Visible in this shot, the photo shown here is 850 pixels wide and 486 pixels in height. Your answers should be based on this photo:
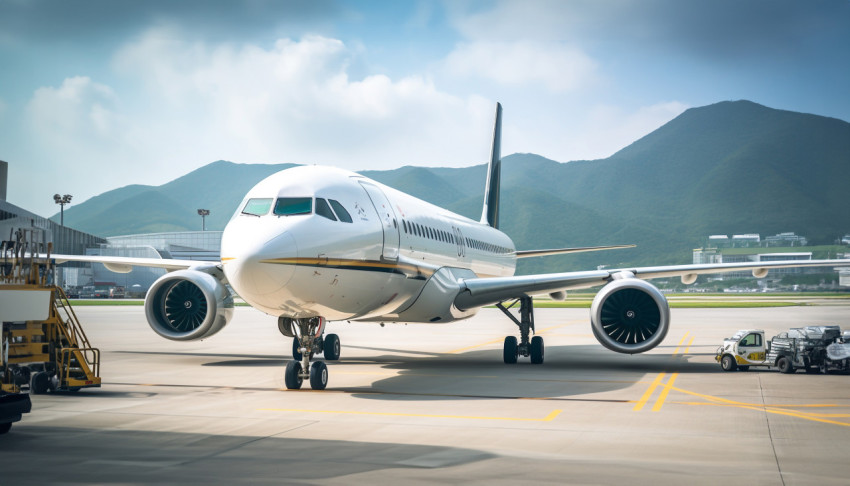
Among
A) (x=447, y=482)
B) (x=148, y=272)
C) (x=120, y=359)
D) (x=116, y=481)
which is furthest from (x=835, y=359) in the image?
(x=148, y=272)

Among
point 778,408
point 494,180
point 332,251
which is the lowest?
point 778,408

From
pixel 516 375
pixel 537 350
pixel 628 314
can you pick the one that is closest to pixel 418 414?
pixel 516 375

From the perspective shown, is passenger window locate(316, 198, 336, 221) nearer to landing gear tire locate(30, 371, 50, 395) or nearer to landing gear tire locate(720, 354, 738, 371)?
landing gear tire locate(30, 371, 50, 395)

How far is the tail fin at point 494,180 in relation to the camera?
33.5 meters

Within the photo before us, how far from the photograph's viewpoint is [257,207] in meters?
13.5

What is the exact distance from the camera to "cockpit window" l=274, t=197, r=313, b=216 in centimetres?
1328

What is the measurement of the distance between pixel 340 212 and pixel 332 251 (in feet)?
3.40

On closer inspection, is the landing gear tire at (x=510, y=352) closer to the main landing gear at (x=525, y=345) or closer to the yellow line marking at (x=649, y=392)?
the main landing gear at (x=525, y=345)

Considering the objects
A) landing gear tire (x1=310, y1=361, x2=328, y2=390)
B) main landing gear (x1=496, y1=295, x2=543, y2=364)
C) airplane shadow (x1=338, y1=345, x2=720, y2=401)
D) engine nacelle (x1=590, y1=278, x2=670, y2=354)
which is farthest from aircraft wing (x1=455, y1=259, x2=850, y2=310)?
landing gear tire (x1=310, y1=361, x2=328, y2=390)

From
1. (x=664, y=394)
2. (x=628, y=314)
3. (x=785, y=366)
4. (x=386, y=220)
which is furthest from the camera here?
(x=785, y=366)

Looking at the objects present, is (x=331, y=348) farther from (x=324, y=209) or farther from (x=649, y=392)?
(x=649, y=392)

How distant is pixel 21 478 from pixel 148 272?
114983mm

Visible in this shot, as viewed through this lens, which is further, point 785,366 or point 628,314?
point 785,366

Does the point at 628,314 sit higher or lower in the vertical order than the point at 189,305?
lower
